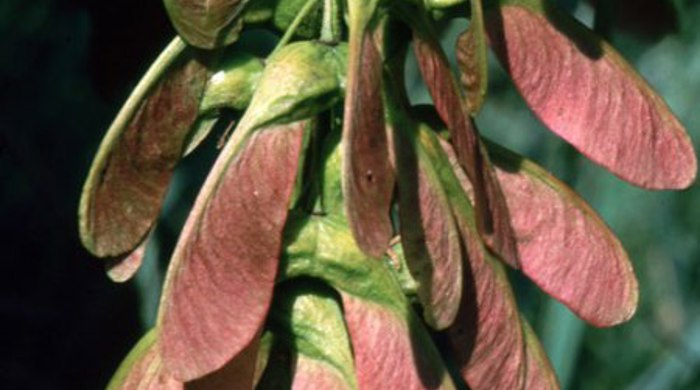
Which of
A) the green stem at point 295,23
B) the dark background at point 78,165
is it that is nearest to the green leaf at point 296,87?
the green stem at point 295,23

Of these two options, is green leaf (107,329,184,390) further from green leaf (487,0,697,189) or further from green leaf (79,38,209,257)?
green leaf (487,0,697,189)

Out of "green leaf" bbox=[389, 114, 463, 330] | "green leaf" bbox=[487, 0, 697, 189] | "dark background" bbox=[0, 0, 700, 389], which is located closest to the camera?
"green leaf" bbox=[389, 114, 463, 330]

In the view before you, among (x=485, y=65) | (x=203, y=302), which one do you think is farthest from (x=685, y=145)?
(x=203, y=302)

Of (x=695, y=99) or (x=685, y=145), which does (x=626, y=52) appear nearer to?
(x=695, y=99)

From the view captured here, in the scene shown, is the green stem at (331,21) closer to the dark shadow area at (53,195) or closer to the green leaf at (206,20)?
the green leaf at (206,20)

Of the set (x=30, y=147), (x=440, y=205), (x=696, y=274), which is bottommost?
(x=696, y=274)

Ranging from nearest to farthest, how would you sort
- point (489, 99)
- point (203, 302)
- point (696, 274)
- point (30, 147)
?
point (203, 302) < point (30, 147) < point (489, 99) < point (696, 274)

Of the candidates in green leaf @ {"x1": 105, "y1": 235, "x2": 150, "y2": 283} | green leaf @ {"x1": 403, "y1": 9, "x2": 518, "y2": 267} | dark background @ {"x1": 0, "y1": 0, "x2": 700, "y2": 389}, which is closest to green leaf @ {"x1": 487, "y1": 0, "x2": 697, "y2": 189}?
green leaf @ {"x1": 403, "y1": 9, "x2": 518, "y2": 267}
